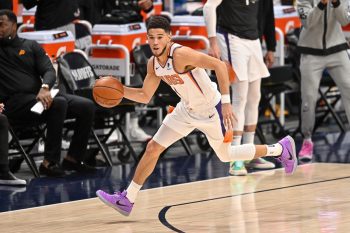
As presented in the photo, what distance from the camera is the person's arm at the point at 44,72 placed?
11188 millimetres

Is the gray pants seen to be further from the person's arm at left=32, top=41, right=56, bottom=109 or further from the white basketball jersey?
the white basketball jersey

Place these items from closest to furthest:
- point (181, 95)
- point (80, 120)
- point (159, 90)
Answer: point (181, 95) < point (80, 120) < point (159, 90)

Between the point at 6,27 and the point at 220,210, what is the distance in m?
3.16

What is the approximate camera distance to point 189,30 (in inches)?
554

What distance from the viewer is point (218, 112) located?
9461 mm

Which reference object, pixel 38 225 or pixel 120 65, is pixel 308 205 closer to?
pixel 38 225

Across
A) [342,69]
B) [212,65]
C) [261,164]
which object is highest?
[212,65]

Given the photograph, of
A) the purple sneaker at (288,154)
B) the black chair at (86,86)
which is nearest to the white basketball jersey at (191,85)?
the purple sneaker at (288,154)

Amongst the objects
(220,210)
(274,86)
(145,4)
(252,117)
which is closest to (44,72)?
(252,117)

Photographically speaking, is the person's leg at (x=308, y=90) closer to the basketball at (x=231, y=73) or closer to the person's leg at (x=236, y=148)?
the basketball at (x=231, y=73)

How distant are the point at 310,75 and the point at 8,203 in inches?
148

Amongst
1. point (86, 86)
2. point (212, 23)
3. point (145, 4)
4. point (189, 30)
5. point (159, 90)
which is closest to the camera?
point (212, 23)

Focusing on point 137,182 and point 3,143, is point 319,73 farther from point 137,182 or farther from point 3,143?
point 137,182

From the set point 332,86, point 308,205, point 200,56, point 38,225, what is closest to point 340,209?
point 308,205
